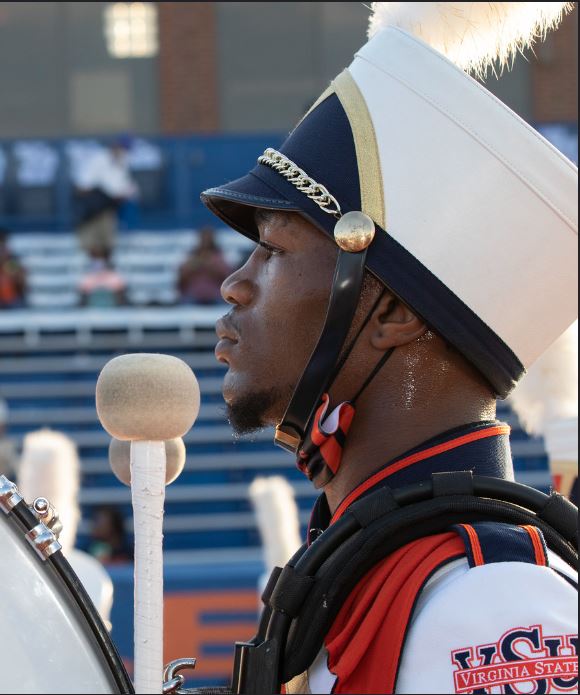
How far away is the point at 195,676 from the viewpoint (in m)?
7.69

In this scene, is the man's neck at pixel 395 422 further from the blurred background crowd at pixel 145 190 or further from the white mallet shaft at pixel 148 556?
the blurred background crowd at pixel 145 190

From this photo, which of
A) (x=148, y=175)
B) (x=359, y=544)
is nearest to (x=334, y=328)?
(x=359, y=544)

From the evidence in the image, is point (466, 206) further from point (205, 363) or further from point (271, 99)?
point (271, 99)

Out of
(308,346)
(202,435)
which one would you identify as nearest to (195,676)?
(202,435)

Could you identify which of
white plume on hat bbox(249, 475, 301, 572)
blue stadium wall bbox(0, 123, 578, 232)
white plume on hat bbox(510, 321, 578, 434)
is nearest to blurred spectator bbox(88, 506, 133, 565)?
white plume on hat bbox(249, 475, 301, 572)

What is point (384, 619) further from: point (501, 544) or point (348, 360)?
point (348, 360)

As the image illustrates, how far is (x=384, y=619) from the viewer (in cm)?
134

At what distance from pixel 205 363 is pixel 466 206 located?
1051 centimetres

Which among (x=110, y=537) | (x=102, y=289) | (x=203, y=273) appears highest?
(x=102, y=289)

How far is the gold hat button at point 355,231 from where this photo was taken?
4.92ft

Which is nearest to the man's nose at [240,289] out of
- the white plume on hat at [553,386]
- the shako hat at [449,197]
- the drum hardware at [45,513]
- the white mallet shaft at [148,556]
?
the shako hat at [449,197]

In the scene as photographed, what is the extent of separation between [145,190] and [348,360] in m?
13.4

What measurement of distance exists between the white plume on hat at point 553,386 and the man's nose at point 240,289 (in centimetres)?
163

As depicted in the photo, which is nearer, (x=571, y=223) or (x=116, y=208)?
(x=571, y=223)
